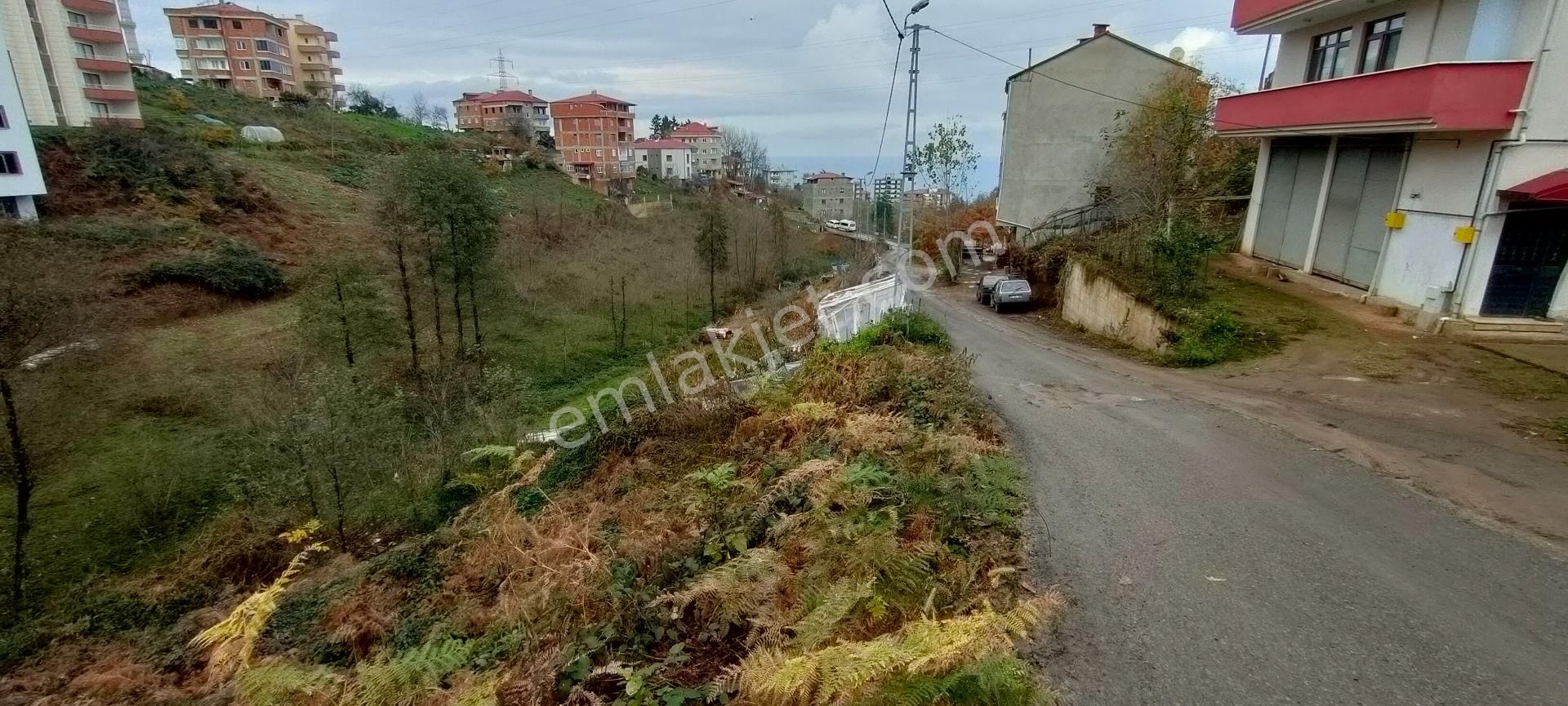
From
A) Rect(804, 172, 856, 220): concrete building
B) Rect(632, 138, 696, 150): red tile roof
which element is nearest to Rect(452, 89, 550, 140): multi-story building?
Result: Rect(632, 138, 696, 150): red tile roof

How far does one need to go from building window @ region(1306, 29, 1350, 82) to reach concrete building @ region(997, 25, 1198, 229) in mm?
9518

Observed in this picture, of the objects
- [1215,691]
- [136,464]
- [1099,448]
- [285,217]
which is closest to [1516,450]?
[1099,448]

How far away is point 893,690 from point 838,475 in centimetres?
309

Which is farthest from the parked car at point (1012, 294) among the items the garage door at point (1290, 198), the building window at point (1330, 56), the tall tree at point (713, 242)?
the tall tree at point (713, 242)

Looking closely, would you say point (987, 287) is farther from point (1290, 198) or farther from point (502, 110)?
point (502, 110)

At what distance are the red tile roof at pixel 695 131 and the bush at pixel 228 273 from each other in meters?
77.7

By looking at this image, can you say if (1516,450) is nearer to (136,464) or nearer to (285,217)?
(136,464)

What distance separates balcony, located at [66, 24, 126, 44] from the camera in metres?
40.3

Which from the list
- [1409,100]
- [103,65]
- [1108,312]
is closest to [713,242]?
[1108,312]

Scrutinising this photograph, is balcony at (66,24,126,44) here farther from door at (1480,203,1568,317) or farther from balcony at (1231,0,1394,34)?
door at (1480,203,1568,317)

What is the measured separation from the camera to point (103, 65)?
41094mm

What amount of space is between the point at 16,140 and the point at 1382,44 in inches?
1823

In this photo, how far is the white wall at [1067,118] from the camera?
84.5 ft

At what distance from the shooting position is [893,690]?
358cm
